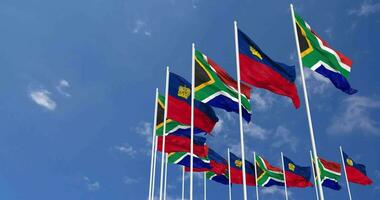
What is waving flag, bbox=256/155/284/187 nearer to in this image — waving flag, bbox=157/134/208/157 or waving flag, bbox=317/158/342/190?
waving flag, bbox=317/158/342/190

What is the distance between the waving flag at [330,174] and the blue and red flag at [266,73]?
20352 millimetres

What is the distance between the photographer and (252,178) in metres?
33.3

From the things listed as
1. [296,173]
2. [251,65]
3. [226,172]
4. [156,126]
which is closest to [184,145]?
[156,126]

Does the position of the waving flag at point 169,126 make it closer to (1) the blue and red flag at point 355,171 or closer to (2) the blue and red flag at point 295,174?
A: (2) the blue and red flag at point 295,174

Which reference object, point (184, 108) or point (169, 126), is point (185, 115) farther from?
point (169, 126)

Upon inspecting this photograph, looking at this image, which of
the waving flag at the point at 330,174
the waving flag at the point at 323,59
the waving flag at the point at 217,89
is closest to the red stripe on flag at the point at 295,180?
the waving flag at the point at 330,174

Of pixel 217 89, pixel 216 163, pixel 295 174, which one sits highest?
pixel 295 174

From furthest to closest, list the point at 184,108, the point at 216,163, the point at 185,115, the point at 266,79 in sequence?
the point at 216,163, the point at 184,108, the point at 185,115, the point at 266,79

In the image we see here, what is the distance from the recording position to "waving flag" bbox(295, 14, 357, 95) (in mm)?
15828

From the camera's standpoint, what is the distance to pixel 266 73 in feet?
52.4

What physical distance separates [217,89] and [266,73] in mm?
2786

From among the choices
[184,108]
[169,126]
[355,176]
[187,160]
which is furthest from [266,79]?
[355,176]

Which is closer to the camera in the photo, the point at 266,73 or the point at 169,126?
the point at 266,73

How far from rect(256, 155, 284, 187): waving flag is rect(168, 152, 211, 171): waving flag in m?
8.71
